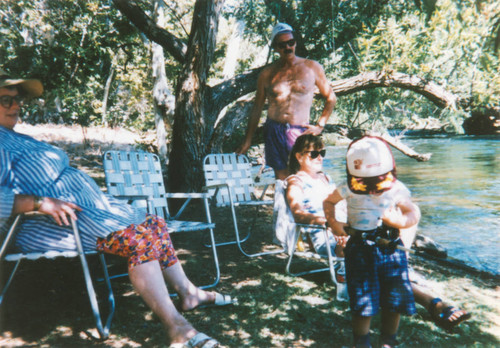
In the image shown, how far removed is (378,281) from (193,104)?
3.85 m

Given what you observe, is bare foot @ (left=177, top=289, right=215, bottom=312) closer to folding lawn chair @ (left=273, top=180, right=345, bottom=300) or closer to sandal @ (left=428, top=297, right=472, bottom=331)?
folding lawn chair @ (left=273, top=180, right=345, bottom=300)

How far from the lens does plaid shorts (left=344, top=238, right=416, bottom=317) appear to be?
2.00 meters

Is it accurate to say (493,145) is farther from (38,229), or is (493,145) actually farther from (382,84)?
(38,229)

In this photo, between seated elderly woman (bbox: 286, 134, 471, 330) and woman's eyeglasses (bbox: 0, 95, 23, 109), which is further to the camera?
seated elderly woman (bbox: 286, 134, 471, 330)

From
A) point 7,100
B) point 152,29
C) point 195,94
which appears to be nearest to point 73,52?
point 152,29

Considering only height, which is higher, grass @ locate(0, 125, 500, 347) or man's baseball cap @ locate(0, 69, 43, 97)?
man's baseball cap @ locate(0, 69, 43, 97)

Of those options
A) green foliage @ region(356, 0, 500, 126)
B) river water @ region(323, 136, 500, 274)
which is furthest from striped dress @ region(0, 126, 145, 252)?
green foliage @ region(356, 0, 500, 126)

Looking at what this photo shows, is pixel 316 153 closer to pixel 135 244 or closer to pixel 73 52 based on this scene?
pixel 135 244

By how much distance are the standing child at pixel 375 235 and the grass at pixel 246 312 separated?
482 mm

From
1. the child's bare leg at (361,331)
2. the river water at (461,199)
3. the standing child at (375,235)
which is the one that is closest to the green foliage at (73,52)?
the standing child at (375,235)

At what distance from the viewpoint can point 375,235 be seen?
203 centimetres

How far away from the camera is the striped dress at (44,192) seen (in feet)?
7.29

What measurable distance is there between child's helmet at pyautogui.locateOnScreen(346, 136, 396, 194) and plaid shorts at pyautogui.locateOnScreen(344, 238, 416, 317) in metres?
0.30

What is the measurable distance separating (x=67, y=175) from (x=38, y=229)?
379 millimetres
